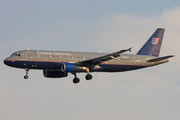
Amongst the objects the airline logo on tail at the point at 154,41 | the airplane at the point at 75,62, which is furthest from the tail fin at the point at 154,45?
the airplane at the point at 75,62

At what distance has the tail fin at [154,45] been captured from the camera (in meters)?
64.4

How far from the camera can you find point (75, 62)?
5522 centimetres

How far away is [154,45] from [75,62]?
1755cm

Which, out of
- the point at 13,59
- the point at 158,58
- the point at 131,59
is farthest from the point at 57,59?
the point at 158,58

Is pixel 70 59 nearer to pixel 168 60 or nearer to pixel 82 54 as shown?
pixel 82 54

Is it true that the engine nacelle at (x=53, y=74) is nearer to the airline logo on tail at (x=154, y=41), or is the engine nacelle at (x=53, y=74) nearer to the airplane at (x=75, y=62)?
the airplane at (x=75, y=62)

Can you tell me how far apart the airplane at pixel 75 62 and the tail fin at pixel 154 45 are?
2.28m

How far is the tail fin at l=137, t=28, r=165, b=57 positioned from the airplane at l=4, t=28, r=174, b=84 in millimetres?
2284

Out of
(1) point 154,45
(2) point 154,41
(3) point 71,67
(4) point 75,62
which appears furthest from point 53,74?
(2) point 154,41

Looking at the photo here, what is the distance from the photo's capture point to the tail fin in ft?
211

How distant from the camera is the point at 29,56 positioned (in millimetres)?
54656

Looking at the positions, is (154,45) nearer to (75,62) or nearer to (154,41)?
(154,41)

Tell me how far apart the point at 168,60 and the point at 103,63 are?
38.4 ft

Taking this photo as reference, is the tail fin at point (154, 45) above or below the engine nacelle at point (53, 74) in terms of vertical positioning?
above
